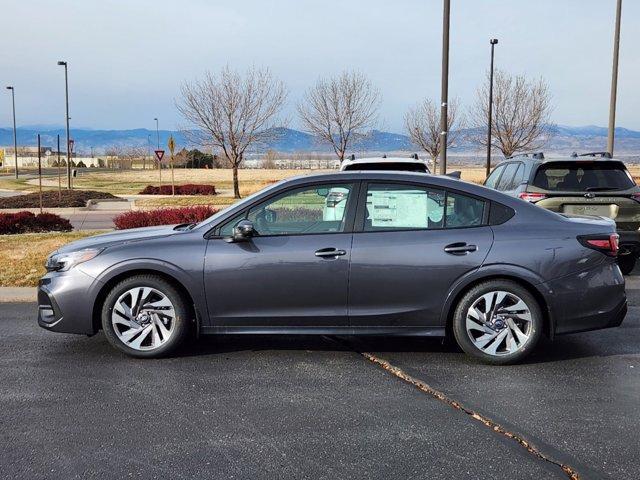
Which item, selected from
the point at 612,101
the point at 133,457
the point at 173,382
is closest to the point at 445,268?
the point at 173,382

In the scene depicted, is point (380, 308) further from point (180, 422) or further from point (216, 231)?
point (180, 422)

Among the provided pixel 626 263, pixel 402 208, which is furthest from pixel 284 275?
pixel 626 263

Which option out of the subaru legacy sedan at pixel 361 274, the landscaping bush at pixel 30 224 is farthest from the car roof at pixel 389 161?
the landscaping bush at pixel 30 224

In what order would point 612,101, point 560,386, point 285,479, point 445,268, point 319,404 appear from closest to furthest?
point 285,479 < point 319,404 < point 560,386 < point 445,268 < point 612,101

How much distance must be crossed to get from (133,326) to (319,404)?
1.83 m

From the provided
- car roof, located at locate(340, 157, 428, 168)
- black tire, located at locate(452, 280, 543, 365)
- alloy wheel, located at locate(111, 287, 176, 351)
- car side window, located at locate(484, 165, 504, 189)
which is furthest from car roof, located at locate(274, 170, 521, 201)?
car side window, located at locate(484, 165, 504, 189)

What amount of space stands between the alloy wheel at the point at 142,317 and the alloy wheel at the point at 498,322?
2.43 m

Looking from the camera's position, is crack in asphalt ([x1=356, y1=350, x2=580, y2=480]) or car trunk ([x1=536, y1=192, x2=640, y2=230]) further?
car trunk ([x1=536, y1=192, x2=640, y2=230])

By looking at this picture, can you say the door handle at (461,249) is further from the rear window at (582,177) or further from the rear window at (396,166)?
the rear window at (396,166)

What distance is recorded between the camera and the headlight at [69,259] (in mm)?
5496

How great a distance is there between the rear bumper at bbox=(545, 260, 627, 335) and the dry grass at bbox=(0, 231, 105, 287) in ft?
21.7

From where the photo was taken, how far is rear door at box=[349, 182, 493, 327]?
5289 millimetres

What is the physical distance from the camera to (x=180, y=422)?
4.23 m

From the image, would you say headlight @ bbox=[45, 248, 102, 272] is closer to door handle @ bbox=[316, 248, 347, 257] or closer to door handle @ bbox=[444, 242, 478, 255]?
door handle @ bbox=[316, 248, 347, 257]
